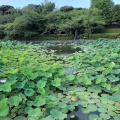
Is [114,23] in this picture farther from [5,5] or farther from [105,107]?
[105,107]

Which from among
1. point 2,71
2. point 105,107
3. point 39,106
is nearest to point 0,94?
point 39,106

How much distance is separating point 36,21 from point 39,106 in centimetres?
1683

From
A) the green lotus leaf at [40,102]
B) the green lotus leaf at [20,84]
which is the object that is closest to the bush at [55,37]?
the green lotus leaf at [20,84]

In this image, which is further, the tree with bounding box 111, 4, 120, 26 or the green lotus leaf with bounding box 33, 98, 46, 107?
the tree with bounding box 111, 4, 120, 26

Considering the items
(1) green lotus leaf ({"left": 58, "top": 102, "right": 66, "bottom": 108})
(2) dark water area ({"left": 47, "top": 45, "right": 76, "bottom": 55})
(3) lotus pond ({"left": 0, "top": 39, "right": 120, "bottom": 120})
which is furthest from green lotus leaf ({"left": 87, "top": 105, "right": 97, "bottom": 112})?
(2) dark water area ({"left": 47, "top": 45, "right": 76, "bottom": 55})

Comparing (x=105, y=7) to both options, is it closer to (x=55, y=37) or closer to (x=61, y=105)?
(x=55, y=37)

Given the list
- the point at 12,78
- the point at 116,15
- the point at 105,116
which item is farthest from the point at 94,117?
the point at 116,15

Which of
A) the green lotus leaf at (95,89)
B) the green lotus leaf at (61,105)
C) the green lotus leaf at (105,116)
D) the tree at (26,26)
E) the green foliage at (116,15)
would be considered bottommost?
the green lotus leaf at (105,116)

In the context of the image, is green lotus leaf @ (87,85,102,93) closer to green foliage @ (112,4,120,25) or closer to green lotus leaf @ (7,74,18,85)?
green lotus leaf @ (7,74,18,85)

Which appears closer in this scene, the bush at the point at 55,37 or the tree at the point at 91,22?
the bush at the point at 55,37

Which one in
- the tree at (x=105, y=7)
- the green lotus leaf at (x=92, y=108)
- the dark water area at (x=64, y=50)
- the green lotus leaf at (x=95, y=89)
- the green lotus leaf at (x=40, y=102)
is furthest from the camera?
the tree at (x=105, y=7)

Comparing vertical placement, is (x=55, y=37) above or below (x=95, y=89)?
below

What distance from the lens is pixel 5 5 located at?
27.8 m

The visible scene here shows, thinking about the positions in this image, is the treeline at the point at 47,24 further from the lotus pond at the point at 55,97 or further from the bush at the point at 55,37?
the lotus pond at the point at 55,97
